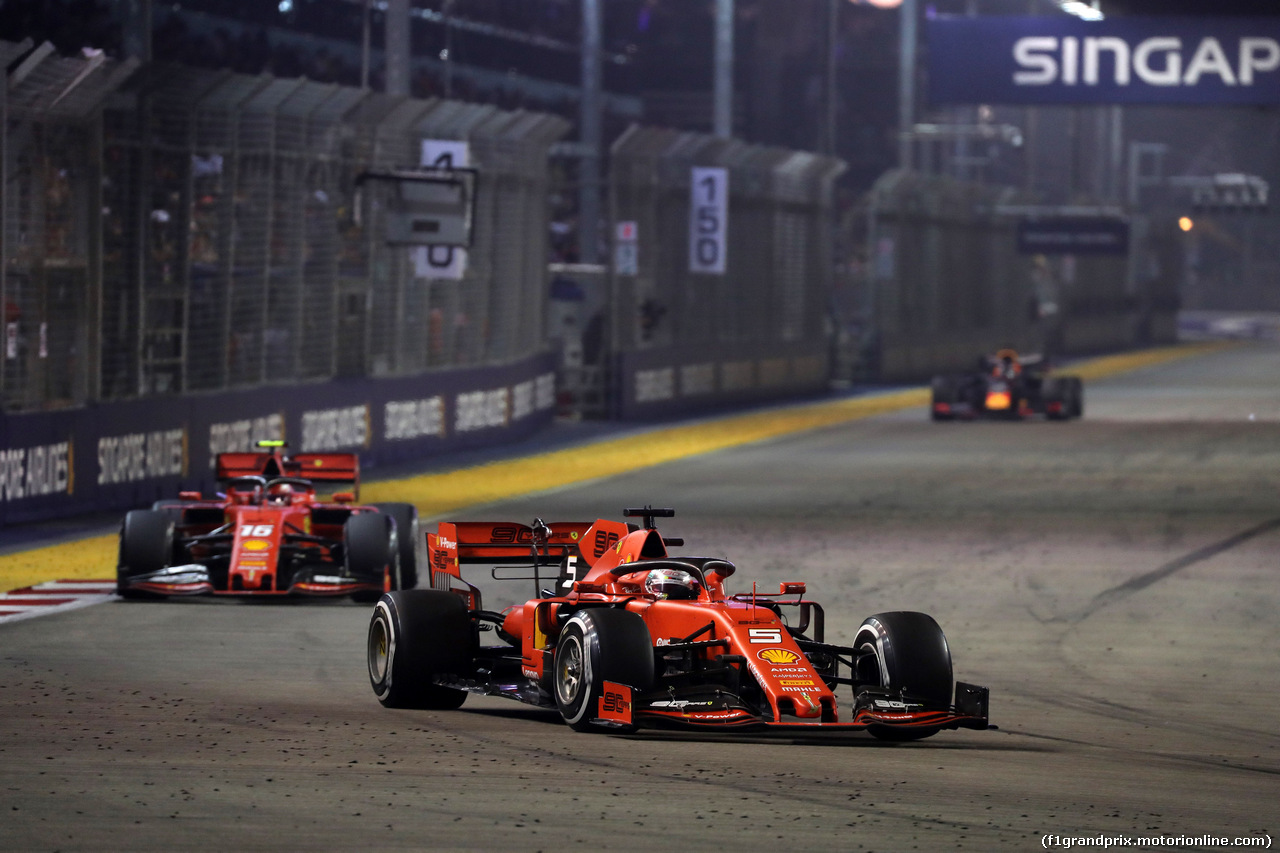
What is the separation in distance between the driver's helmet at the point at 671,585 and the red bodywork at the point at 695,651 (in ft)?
0.12

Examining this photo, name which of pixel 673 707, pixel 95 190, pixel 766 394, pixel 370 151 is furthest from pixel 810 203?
pixel 673 707

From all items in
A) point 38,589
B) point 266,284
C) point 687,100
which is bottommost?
point 38,589

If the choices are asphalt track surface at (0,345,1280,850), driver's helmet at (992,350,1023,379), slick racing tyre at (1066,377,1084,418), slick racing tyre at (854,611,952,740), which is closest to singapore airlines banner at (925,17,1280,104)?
asphalt track surface at (0,345,1280,850)

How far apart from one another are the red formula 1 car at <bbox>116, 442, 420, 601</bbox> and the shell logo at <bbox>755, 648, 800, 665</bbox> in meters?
5.46

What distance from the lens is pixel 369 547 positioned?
14953 millimetres

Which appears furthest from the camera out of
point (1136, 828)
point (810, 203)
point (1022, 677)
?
point (810, 203)

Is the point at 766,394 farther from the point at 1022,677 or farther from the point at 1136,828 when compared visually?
the point at 1136,828

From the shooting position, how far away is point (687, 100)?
69562 millimetres

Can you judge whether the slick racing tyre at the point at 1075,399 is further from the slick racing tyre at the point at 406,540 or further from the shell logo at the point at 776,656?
the shell logo at the point at 776,656

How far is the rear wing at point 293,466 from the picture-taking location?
16.0 meters

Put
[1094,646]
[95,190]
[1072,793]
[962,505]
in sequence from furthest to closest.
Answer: [962,505], [95,190], [1094,646], [1072,793]

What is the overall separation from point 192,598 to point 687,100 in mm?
55464

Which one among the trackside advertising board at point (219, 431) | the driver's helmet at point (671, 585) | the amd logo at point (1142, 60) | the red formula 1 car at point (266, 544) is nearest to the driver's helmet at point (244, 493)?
the red formula 1 car at point (266, 544)

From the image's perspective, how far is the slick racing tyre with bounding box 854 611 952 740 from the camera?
1001cm
